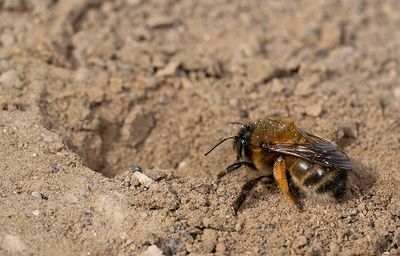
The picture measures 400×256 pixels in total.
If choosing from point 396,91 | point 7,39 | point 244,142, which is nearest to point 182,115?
point 244,142

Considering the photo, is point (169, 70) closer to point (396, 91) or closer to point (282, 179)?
point (282, 179)

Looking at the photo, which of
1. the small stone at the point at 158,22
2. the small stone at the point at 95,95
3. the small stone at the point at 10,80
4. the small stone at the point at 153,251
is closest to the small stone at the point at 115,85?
the small stone at the point at 95,95

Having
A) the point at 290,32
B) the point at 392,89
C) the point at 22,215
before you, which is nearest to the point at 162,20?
the point at 290,32

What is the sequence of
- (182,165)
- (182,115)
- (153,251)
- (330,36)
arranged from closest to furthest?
(153,251)
(182,165)
(182,115)
(330,36)

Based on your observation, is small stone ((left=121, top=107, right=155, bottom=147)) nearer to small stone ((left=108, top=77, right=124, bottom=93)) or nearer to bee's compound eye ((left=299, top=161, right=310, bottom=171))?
small stone ((left=108, top=77, right=124, bottom=93))

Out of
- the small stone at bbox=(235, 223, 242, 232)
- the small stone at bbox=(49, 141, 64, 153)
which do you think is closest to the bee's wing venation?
the small stone at bbox=(235, 223, 242, 232)

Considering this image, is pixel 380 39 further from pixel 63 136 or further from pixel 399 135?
pixel 63 136
